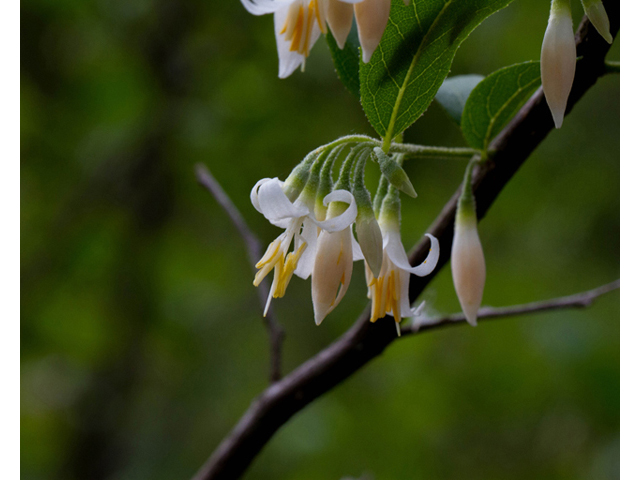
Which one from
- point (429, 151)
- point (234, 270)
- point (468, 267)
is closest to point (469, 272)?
point (468, 267)

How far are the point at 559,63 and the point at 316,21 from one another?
0.19 meters

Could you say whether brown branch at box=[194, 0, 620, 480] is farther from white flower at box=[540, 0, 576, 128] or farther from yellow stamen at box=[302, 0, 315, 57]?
yellow stamen at box=[302, 0, 315, 57]

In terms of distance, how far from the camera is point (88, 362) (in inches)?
103

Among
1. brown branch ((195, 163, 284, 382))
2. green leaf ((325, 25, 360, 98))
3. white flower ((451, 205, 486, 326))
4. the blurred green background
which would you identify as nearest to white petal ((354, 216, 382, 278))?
white flower ((451, 205, 486, 326))

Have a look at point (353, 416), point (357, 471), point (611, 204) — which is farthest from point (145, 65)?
point (611, 204)

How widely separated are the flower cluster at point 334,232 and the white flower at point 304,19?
89 mm

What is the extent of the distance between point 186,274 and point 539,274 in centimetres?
159

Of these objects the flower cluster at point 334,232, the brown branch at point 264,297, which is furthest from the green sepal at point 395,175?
the brown branch at point 264,297

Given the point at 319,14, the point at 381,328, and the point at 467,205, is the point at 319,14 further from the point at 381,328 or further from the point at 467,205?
the point at 381,328

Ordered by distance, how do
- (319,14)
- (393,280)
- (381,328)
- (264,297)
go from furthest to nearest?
1. (264,297)
2. (381,328)
3. (393,280)
4. (319,14)

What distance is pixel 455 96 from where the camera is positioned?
728 mm

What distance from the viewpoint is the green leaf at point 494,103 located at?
578mm

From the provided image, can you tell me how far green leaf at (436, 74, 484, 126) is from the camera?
0.71m

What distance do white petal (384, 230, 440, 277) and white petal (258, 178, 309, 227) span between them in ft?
0.30
